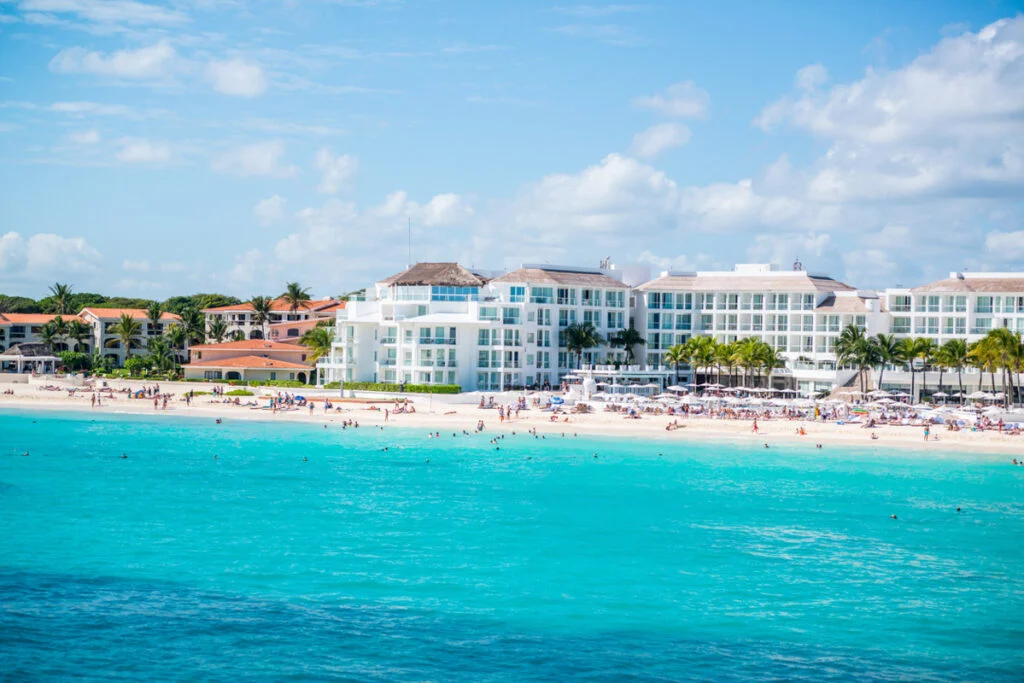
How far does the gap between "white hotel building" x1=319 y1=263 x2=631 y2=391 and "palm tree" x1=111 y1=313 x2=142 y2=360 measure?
27448mm

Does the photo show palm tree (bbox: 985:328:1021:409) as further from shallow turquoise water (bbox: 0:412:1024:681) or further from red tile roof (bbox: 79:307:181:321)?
red tile roof (bbox: 79:307:181:321)

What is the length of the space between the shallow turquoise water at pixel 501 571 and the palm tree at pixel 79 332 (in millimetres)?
58232

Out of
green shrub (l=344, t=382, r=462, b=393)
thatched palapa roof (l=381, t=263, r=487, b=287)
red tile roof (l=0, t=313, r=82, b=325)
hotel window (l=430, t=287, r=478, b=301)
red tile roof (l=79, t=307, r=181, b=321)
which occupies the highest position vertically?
thatched palapa roof (l=381, t=263, r=487, b=287)

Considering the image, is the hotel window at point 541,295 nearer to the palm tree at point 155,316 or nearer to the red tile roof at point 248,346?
the red tile roof at point 248,346

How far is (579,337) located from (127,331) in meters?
47.4

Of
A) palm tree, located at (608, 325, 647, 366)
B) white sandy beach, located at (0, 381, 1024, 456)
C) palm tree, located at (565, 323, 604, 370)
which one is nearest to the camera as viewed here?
white sandy beach, located at (0, 381, 1024, 456)

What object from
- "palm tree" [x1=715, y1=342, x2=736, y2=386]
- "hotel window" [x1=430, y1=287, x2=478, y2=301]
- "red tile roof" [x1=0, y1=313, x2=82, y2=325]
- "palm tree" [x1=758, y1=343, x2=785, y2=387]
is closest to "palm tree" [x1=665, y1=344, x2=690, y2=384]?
"palm tree" [x1=715, y1=342, x2=736, y2=386]

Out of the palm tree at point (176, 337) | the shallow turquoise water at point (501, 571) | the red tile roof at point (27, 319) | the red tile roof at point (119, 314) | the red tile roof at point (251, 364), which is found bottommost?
the shallow turquoise water at point (501, 571)

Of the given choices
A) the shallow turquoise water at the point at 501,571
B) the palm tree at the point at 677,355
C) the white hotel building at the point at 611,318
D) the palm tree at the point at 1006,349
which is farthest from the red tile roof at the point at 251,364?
the palm tree at the point at 1006,349

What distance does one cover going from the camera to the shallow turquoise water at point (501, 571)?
22188 millimetres

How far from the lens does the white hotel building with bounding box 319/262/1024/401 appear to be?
269 feet

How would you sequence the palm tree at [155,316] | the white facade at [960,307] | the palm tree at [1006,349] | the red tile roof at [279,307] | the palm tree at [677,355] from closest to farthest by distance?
the palm tree at [1006,349] → the white facade at [960,307] → the palm tree at [677,355] → the palm tree at [155,316] → the red tile roof at [279,307]

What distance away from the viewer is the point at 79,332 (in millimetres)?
107500

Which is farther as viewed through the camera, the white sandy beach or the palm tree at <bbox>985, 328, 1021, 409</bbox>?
the palm tree at <bbox>985, 328, 1021, 409</bbox>
